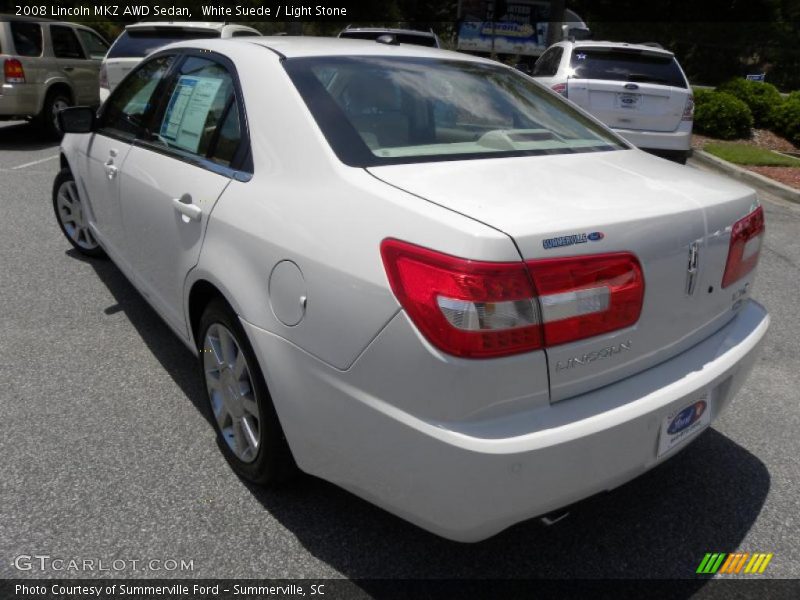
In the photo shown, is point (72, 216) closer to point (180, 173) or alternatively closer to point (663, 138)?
point (180, 173)

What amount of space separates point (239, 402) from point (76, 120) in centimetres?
230

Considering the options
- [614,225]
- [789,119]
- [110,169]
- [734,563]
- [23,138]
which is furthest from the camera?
[789,119]

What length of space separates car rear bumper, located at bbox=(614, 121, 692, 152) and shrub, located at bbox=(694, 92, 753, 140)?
5323 millimetres

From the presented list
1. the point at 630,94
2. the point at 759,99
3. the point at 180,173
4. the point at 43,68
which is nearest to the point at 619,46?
the point at 630,94

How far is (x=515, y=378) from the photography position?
1746 mm

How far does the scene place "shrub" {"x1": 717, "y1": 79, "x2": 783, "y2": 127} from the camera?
13.7 metres

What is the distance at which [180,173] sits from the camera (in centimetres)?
281

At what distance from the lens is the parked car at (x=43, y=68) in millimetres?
9766

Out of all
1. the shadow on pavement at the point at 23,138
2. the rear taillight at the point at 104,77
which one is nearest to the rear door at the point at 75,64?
the shadow on pavement at the point at 23,138

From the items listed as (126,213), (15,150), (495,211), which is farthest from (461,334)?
(15,150)

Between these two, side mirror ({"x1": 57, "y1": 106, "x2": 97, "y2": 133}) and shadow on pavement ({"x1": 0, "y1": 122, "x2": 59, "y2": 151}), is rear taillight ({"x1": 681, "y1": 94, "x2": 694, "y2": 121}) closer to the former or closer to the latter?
side mirror ({"x1": 57, "y1": 106, "x2": 97, "y2": 133})

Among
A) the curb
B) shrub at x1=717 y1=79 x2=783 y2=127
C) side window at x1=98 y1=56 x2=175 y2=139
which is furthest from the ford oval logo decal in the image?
shrub at x1=717 y1=79 x2=783 y2=127

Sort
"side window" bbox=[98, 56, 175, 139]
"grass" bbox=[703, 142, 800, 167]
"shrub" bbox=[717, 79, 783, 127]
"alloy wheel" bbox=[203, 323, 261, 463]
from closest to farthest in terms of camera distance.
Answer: "alloy wheel" bbox=[203, 323, 261, 463]
"side window" bbox=[98, 56, 175, 139]
"grass" bbox=[703, 142, 800, 167]
"shrub" bbox=[717, 79, 783, 127]

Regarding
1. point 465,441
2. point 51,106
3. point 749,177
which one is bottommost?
point 749,177
